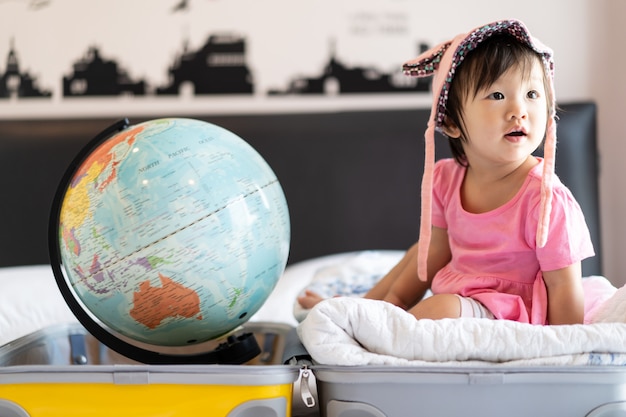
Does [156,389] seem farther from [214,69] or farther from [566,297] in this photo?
[214,69]

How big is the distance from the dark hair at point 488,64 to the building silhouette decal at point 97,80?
1657 millimetres

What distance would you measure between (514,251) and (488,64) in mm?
323

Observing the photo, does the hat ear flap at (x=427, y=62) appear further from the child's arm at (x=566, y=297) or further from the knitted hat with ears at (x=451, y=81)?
the child's arm at (x=566, y=297)

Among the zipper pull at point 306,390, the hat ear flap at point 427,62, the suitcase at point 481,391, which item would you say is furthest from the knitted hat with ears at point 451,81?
the zipper pull at point 306,390

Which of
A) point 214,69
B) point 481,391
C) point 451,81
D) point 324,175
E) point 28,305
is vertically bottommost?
point 28,305

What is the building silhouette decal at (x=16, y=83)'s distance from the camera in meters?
2.56

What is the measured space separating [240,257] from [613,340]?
545mm

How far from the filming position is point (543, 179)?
109cm

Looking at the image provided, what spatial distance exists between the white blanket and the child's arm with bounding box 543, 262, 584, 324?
13 centimetres

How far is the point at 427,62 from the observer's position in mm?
1277

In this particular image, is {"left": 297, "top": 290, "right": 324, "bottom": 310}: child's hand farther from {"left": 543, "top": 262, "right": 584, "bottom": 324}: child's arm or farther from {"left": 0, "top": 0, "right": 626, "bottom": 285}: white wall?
{"left": 0, "top": 0, "right": 626, "bottom": 285}: white wall

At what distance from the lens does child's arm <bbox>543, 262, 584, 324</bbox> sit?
3.52 ft

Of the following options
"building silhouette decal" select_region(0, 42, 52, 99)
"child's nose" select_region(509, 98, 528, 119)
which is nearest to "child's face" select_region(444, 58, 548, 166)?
"child's nose" select_region(509, 98, 528, 119)

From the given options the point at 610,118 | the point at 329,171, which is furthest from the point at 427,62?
the point at 610,118
